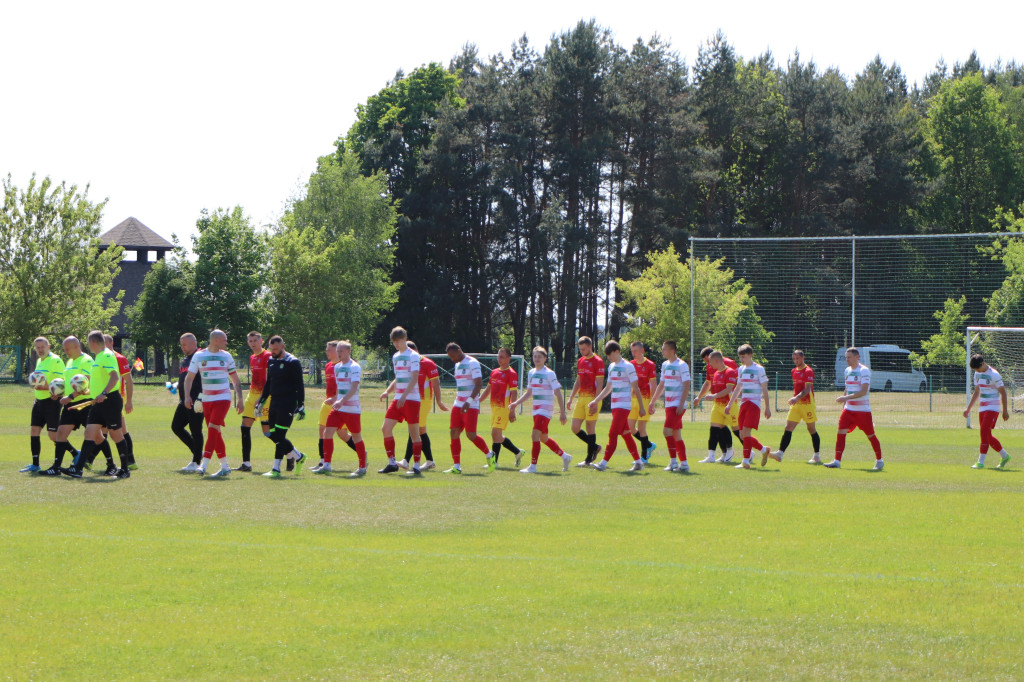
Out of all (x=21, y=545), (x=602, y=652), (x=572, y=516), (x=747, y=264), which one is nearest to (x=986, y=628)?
(x=602, y=652)

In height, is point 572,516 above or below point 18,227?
below

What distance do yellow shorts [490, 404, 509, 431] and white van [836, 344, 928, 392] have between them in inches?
1223

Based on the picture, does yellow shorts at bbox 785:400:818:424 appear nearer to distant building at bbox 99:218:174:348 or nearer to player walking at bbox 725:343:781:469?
player walking at bbox 725:343:781:469

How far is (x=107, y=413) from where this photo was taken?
14680 mm

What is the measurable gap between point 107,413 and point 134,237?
7409 centimetres

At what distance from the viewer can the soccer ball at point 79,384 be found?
14844 mm

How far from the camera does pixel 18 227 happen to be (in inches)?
2010

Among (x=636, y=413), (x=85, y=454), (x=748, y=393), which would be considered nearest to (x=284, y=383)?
(x=85, y=454)

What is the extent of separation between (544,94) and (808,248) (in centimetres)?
2234

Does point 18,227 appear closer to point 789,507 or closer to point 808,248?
point 808,248

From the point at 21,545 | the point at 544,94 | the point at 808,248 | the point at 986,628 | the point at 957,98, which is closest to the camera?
the point at 986,628

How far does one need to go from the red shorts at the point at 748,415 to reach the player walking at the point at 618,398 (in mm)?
2058

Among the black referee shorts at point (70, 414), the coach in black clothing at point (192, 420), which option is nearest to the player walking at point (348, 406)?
the coach in black clothing at point (192, 420)

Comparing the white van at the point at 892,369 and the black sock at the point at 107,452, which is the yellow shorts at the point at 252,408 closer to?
the black sock at the point at 107,452
